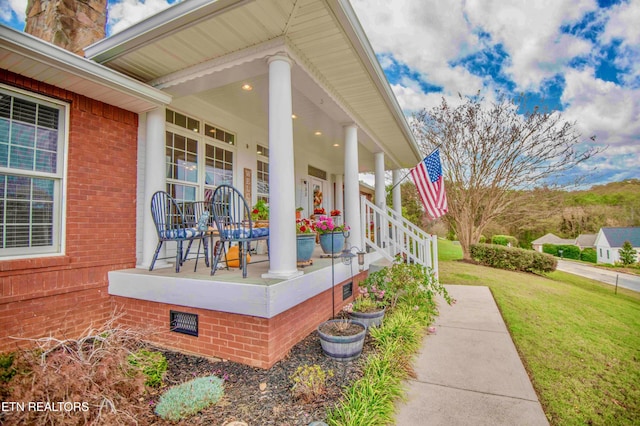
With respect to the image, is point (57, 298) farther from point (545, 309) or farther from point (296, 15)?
point (545, 309)

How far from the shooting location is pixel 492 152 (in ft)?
40.5

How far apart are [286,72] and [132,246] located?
3.02 m

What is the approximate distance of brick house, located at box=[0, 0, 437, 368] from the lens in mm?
2709

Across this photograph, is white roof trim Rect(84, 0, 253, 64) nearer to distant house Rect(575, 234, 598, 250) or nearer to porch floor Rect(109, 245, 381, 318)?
porch floor Rect(109, 245, 381, 318)

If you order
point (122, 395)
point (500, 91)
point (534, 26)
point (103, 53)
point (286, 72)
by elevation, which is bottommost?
point (122, 395)

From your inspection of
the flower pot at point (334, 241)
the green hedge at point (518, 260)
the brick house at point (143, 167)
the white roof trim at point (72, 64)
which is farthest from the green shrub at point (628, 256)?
the white roof trim at point (72, 64)

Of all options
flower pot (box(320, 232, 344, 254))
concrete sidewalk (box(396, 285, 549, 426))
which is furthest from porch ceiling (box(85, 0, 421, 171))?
concrete sidewalk (box(396, 285, 549, 426))

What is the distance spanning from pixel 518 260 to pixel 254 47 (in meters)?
11.3

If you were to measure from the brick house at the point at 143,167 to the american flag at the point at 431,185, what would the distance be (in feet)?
7.37

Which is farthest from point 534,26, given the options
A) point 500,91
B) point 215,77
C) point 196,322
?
point 196,322

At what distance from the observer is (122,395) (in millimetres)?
1900

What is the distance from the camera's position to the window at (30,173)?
2.87 metres

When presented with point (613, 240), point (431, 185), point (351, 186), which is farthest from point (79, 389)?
point (613, 240)

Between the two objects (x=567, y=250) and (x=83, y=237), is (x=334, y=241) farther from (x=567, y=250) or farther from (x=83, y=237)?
(x=567, y=250)
